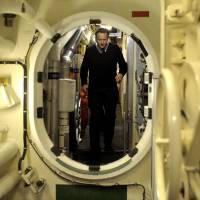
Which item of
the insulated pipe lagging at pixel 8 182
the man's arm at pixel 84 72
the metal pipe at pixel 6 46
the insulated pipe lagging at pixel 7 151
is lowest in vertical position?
the insulated pipe lagging at pixel 8 182

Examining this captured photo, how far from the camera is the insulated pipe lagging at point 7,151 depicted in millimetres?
2762

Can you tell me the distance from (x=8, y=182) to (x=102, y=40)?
2265 mm

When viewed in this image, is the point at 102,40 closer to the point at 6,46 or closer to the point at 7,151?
the point at 6,46

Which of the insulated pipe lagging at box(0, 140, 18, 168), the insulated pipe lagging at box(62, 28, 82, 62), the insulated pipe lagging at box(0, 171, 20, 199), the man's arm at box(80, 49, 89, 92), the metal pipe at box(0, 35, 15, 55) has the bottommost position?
the insulated pipe lagging at box(0, 171, 20, 199)

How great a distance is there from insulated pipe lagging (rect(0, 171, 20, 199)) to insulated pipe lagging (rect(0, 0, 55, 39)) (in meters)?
1.19

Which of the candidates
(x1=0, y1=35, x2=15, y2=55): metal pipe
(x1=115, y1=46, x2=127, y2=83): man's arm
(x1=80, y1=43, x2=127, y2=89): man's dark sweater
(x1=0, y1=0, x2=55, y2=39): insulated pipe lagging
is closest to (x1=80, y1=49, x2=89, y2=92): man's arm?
(x1=80, y1=43, x2=127, y2=89): man's dark sweater

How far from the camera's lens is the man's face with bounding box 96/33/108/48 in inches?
179

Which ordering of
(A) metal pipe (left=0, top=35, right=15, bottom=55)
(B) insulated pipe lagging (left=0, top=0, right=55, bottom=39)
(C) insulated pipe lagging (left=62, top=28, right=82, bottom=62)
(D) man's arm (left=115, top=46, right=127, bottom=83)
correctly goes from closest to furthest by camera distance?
(B) insulated pipe lagging (left=0, top=0, right=55, bottom=39), (A) metal pipe (left=0, top=35, right=15, bottom=55), (C) insulated pipe lagging (left=62, top=28, right=82, bottom=62), (D) man's arm (left=115, top=46, right=127, bottom=83)

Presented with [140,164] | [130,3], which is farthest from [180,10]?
[140,164]

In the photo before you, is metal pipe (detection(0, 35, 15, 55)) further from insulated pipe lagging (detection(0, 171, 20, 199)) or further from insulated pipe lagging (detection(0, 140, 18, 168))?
insulated pipe lagging (detection(0, 171, 20, 199))

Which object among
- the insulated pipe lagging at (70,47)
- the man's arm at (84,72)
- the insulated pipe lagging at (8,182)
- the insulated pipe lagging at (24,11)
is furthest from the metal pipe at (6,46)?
the man's arm at (84,72)

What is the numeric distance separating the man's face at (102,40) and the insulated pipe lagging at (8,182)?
2.07m

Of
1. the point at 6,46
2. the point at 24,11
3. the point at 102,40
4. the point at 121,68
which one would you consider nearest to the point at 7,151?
the point at 6,46

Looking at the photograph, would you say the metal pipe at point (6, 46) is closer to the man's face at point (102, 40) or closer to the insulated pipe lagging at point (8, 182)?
the insulated pipe lagging at point (8, 182)
